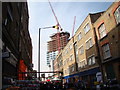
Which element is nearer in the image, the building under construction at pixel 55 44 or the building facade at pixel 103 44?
the building facade at pixel 103 44

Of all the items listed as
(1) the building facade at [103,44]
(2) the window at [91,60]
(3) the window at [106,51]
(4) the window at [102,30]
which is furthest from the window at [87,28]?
(3) the window at [106,51]

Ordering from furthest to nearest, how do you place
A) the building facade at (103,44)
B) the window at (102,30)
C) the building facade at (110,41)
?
the window at (102,30)
the building facade at (103,44)
the building facade at (110,41)

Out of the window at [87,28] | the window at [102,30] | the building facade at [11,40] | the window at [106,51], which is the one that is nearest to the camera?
the building facade at [11,40]

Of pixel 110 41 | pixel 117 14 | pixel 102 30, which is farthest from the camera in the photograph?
pixel 102 30

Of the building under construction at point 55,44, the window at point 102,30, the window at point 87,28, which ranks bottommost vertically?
the window at point 102,30

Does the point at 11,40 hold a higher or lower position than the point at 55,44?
lower

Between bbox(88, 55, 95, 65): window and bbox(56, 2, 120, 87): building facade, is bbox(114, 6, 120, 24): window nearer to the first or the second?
bbox(56, 2, 120, 87): building facade

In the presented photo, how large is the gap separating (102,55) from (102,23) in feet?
15.3

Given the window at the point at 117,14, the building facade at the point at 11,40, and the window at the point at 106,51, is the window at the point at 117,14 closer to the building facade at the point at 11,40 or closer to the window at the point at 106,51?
the window at the point at 106,51

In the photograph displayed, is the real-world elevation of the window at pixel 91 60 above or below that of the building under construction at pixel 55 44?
below

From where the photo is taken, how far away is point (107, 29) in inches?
710

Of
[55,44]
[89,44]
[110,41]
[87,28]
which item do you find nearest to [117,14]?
[110,41]

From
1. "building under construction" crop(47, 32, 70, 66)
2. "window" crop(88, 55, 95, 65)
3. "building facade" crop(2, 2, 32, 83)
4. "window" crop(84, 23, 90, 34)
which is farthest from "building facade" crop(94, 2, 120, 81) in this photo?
"building under construction" crop(47, 32, 70, 66)

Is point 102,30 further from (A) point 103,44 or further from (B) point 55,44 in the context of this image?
(B) point 55,44
